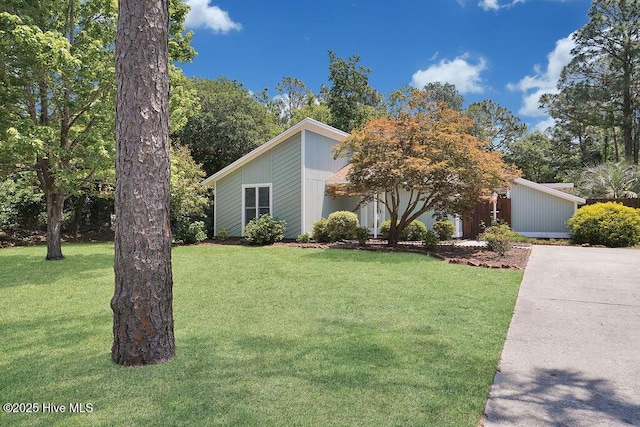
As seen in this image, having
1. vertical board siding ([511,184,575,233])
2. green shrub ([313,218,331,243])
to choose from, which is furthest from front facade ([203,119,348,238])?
vertical board siding ([511,184,575,233])

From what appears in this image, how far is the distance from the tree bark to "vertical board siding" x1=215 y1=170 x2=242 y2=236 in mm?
14334

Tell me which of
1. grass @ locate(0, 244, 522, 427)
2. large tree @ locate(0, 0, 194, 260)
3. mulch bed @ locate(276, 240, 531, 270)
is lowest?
grass @ locate(0, 244, 522, 427)

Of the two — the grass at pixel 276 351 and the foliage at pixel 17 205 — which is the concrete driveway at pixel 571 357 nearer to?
the grass at pixel 276 351

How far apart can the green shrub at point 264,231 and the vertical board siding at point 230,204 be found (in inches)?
94.2

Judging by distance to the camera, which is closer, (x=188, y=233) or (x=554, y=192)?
(x=188, y=233)

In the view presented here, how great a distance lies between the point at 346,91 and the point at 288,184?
56.5 feet

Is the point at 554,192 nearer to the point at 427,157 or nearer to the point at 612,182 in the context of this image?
the point at 612,182

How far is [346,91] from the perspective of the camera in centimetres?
3141

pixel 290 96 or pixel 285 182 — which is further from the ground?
pixel 290 96

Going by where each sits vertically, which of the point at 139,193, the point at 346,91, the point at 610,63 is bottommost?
the point at 139,193

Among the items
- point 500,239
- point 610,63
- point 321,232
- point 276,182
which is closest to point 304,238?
point 321,232

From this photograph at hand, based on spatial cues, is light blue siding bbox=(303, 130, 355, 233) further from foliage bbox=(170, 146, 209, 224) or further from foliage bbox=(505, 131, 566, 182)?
foliage bbox=(505, 131, 566, 182)

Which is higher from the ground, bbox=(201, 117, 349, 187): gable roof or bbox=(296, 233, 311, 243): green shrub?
bbox=(201, 117, 349, 187): gable roof

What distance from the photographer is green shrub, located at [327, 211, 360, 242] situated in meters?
15.5
